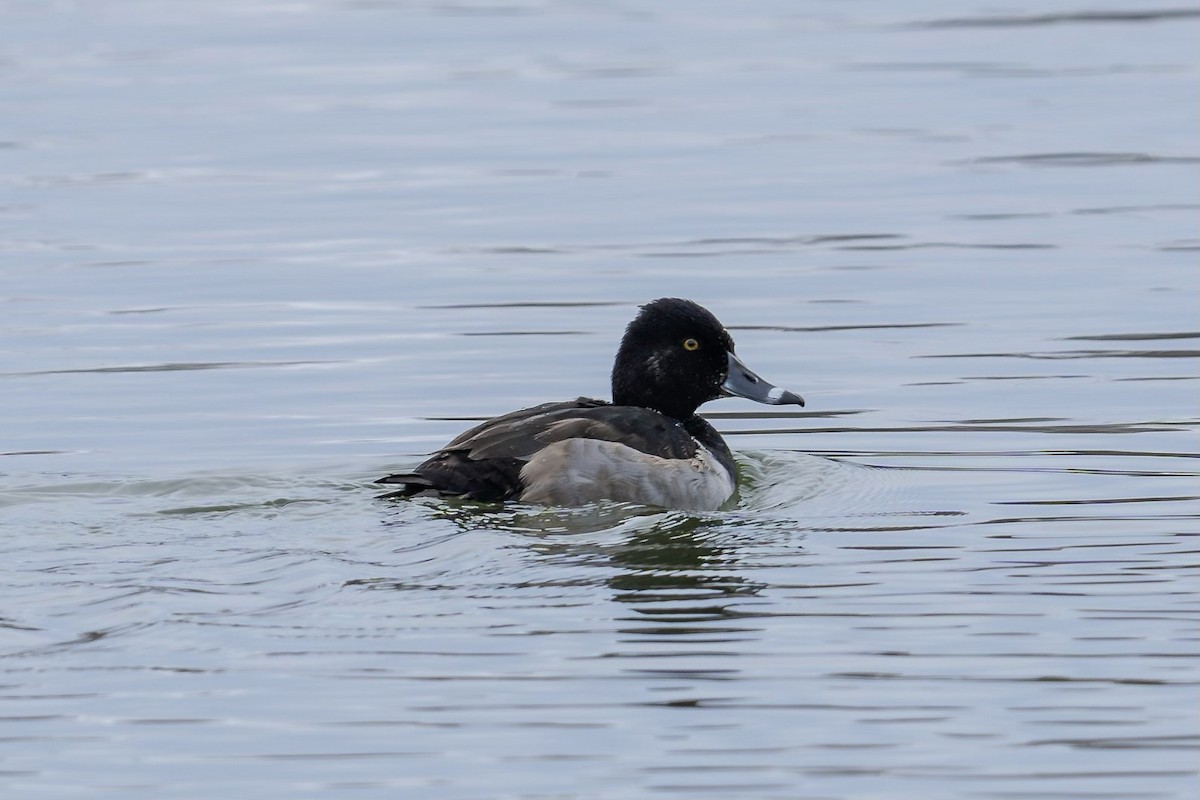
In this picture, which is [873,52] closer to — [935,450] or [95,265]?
[95,265]

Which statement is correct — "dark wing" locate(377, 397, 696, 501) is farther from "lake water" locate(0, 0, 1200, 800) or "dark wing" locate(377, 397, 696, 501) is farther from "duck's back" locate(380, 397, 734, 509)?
"lake water" locate(0, 0, 1200, 800)

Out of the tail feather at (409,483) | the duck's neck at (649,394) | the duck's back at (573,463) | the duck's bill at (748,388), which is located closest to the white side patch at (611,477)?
the duck's back at (573,463)

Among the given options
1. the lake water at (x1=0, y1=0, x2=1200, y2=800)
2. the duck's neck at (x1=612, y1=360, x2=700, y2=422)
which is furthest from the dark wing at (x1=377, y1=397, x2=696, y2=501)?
the duck's neck at (x1=612, y1=360, x2=700, y2=422)

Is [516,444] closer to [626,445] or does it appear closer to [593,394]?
[626,445]

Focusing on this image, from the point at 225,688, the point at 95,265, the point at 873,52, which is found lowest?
the point at 225,688

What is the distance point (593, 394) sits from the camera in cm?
1313

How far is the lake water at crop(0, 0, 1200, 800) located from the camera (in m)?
6.88

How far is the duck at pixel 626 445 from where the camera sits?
974 centimetres

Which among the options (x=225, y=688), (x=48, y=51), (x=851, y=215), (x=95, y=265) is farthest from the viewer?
(x=48, y=51)

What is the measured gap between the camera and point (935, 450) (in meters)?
11.2

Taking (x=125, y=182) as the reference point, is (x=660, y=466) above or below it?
below

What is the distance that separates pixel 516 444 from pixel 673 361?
119cm

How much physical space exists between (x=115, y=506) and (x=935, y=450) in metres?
4.09

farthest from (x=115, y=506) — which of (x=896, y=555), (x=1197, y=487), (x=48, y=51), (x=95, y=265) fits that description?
(x=48, y=51)
